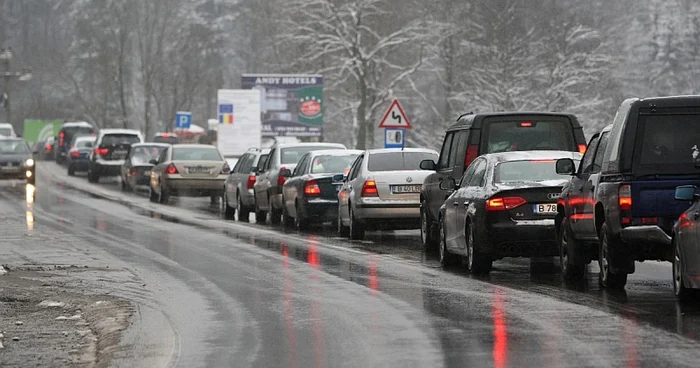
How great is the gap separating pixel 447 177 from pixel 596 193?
545 centimetres

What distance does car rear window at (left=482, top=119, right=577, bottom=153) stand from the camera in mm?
21547

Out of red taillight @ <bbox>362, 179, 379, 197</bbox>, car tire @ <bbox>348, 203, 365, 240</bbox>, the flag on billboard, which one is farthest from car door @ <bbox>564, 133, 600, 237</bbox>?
the flag on billboard

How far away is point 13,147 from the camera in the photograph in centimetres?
5412

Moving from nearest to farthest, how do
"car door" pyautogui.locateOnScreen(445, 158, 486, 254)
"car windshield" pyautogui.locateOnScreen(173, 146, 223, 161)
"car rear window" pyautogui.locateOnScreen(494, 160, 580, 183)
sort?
"car rear window" pyautogui.locateOnScreen(494, 160, 580, 183), "car door" pyautogui.locateOnScreen(445, 158, 486, 254), "car windshield" pyautogui.locateOnScreen(173, 146, 223, 161)

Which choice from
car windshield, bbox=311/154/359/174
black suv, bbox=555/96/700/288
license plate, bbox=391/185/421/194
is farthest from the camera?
car windshield, bbox=311/154/359/174

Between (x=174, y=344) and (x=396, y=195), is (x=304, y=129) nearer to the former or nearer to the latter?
(x=396, y=195)

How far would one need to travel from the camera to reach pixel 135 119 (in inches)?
5468

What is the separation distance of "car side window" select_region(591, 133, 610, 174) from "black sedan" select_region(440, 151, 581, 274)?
1.47 m

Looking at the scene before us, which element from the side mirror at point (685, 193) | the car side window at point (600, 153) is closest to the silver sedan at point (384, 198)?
the car side window at point (600, 153)

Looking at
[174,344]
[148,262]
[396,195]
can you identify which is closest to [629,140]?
[174,344]

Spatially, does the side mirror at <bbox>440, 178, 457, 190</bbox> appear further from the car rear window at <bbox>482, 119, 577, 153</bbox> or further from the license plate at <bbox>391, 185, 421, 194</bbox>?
the license plate at <bbox>391, 185, 421, 194</bbox>

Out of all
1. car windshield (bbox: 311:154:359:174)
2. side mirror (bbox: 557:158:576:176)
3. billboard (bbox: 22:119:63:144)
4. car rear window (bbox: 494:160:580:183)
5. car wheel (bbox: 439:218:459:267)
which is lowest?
billboard (bbox: 22:119:63:144)

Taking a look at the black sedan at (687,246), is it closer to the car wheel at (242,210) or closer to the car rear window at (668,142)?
the car rear window at (668,142)

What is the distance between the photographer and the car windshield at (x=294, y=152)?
3288 centimetres
